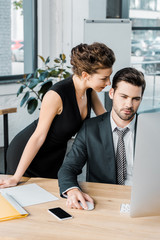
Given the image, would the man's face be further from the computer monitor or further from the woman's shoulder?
the computer monitor

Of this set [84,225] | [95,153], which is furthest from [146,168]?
[95,153]

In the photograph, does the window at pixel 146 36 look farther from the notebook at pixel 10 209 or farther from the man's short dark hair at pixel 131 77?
the notebook at pixel 10 209

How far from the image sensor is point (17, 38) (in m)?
4.66

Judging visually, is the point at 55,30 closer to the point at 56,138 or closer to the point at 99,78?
the point at 56,138

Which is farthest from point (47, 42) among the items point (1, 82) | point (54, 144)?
point (54, 144)

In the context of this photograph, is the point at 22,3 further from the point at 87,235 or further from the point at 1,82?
the point at 87,235

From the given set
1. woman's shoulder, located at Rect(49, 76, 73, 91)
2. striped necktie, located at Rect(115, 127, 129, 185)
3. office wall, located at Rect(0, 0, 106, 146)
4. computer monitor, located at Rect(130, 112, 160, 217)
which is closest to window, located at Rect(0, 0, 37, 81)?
office wall, located at Rect(0, 0, 106, 146)

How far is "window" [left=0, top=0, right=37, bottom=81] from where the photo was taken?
4.49 metres

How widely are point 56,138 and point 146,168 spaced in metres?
0.99

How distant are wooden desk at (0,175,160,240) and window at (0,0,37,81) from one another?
3.38 meters

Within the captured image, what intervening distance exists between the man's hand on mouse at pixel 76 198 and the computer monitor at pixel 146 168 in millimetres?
234

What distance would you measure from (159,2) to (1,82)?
249cm

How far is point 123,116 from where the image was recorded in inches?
66.2

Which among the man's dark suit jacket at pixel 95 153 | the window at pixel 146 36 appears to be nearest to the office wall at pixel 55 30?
the window at pixel 146 36
